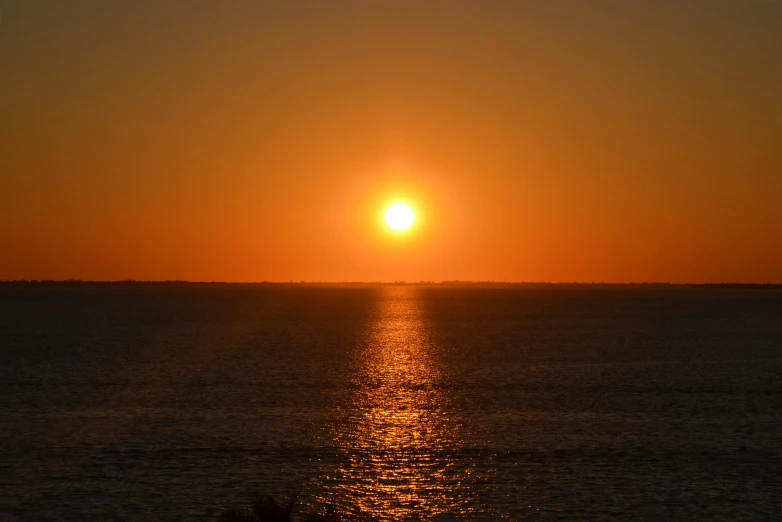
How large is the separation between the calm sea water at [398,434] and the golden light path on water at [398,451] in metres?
0.09

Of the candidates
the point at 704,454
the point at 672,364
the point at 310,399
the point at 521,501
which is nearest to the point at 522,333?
the point at 672,364

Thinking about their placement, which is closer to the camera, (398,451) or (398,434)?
(398,451)

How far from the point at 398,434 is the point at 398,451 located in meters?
Answer: 3.22

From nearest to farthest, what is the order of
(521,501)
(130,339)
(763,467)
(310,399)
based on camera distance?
1. (521,501)
2. (763,467)
3. (310,399)
4. (130,339)

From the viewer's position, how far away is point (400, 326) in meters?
118

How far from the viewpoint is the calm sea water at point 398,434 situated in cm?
2395

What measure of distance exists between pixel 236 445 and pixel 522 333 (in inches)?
2761

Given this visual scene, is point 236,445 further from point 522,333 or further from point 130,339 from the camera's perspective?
point 522,333

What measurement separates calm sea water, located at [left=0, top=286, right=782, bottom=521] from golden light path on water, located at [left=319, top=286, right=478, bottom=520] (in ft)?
0.29

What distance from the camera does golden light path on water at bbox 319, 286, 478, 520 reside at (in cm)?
2361

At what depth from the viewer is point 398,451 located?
98.4ft

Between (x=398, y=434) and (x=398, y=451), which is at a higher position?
(x=398, y=434)

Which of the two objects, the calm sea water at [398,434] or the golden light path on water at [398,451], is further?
the calm sea water at [398,434]

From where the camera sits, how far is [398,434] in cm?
3322
